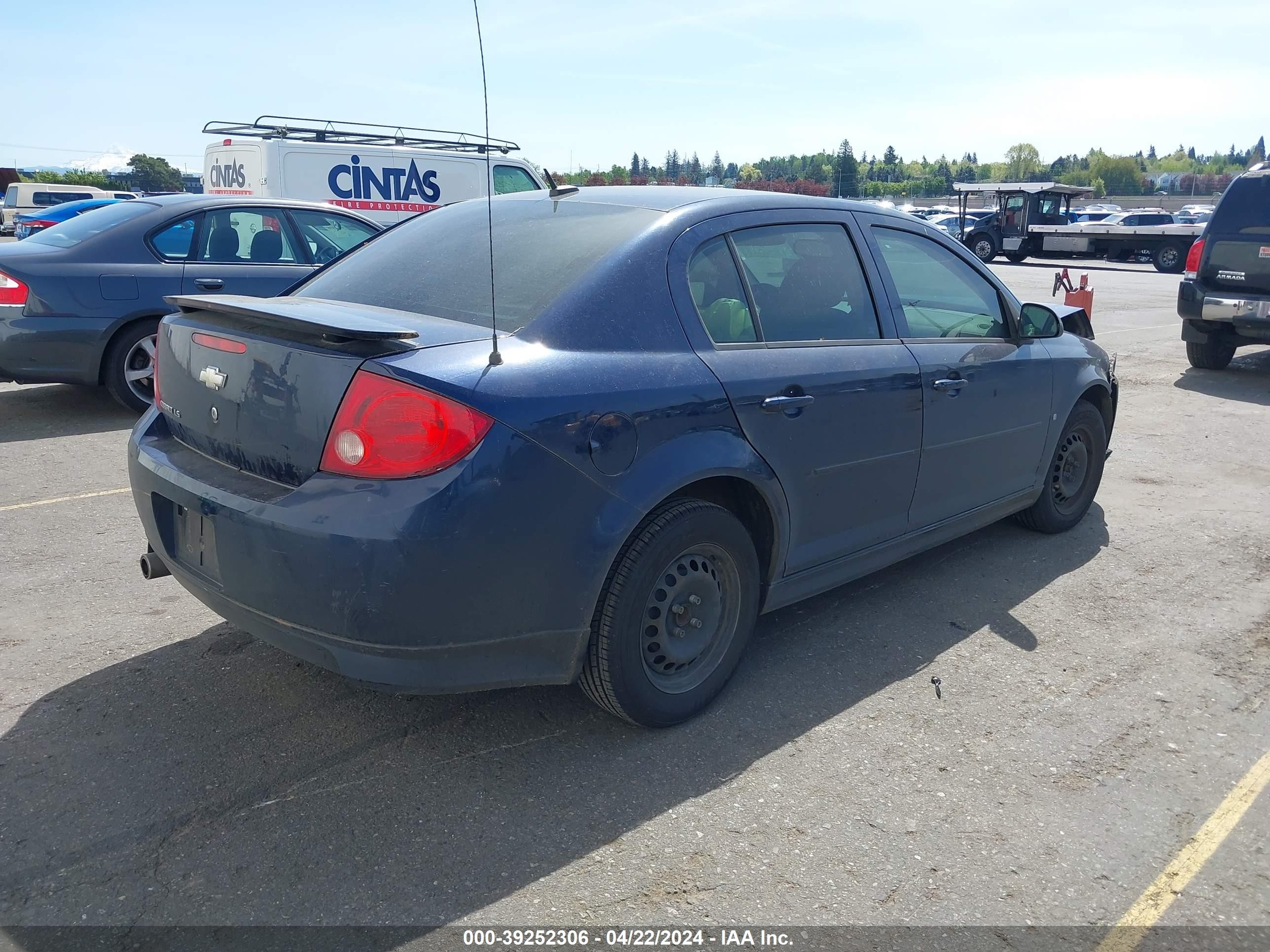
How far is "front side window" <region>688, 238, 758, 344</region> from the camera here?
3.29 metres

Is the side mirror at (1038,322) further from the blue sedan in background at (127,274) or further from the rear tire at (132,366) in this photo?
the rear tire at (132,366)

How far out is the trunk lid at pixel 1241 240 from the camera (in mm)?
9961

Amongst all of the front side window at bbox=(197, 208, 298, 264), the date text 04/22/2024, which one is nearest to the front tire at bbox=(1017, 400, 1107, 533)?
the date text 04/22/2024

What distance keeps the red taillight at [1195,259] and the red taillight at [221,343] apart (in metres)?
10.3

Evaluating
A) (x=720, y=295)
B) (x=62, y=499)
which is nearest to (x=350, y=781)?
(x=720, y=295)

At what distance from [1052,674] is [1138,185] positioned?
174 m

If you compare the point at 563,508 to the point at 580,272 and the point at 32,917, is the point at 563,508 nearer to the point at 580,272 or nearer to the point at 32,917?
the point at 580,272

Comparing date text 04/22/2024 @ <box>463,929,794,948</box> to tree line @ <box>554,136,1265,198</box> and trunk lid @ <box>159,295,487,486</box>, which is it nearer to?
trunk lid @ <box>159,295,487,486</box>

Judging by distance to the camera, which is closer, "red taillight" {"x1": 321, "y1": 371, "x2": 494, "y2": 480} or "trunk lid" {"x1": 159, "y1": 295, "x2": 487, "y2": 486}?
"red taillight" {"x1": 321, "y1": 371, "x2": 494, "y2": 480}

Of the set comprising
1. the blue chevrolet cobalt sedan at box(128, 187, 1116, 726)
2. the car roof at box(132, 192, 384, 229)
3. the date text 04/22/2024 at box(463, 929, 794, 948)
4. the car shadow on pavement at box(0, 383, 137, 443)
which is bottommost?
the date text 04/22/2024 at box(463, 929, 794, 948)

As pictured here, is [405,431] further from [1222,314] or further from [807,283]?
[1222,314]

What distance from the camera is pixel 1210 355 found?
10.7 meters

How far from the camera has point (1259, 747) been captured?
3242 mm

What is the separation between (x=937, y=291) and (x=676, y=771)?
247cm
